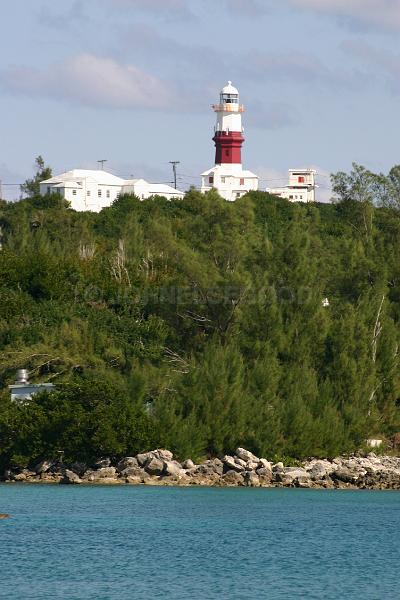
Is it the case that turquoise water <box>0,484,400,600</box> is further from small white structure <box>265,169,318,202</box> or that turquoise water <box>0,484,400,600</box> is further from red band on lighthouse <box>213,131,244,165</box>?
small white structure <box>265,169,318,202</box>

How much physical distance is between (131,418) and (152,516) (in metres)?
7.52

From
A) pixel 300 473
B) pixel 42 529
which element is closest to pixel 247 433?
pixel 300 473

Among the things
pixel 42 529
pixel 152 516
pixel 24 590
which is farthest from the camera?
pixel 152 516

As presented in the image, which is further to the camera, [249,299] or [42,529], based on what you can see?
[249,299]

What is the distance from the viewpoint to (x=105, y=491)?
41719mm

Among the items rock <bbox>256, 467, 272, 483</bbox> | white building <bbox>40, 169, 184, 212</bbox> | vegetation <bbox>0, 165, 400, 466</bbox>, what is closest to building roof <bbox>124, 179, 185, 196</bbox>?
white building <bbox>40, 169, 184, 212</bbox>

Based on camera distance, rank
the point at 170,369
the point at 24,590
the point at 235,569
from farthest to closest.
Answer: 1. the point at 170,369
2. the point at 235,569
3. the point at 24,590

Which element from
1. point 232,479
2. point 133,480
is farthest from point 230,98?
point 133,480

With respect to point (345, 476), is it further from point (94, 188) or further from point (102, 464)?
point (94, 188)

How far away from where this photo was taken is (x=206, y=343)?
5388cm

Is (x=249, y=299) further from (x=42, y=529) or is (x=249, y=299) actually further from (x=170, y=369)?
(x=42, y=529)

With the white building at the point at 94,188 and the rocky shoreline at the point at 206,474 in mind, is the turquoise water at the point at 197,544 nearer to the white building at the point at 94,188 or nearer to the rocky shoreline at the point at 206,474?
the rocky shoreline at the point at 206,474

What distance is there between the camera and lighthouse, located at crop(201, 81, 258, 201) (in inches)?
4254

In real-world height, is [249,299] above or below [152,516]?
above
